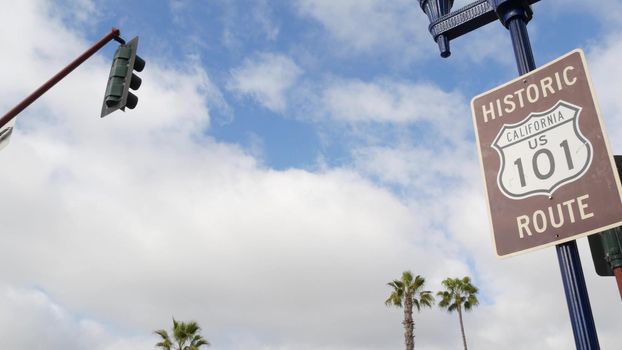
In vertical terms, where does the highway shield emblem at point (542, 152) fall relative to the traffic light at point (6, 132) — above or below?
below

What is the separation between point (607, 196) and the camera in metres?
3.75

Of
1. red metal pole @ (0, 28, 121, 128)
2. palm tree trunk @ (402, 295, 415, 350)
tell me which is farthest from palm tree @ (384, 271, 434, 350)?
red metal pole @ (0, 28, 121, 128)

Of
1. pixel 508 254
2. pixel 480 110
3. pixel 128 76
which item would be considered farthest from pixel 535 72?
pixel 128 76

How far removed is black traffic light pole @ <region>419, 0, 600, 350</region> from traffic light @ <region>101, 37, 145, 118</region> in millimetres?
4148

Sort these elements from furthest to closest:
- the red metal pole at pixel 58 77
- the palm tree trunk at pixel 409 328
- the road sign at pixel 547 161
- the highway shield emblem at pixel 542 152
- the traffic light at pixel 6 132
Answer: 1. the palm tree trunk at pixel 409 328
2. the red metal pole at pixel 58 77
3. the traffic light at pixel 6 132
4. the highway shield emblem at pixel 542 152
5. the road sign at pixel 547 161

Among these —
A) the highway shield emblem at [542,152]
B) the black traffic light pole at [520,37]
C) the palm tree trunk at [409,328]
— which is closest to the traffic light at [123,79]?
the black traffic light pole at [520,37]

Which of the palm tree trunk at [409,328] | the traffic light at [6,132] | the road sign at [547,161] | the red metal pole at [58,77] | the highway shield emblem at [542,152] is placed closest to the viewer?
the road sign at [547,161]

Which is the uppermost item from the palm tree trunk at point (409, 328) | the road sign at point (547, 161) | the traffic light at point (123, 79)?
the palm tree trunk at point (409, 328)

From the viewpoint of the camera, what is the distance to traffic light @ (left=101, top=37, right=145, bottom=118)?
7.32 meters

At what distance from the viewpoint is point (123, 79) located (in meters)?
7.55

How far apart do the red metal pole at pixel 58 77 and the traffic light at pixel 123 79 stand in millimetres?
714

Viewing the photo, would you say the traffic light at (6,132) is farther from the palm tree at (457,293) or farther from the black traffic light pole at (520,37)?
the palm tree at (457,293)

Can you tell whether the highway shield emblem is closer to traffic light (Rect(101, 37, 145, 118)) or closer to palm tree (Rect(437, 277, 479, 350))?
traffic light (Rect(101, 37, 145, 118))

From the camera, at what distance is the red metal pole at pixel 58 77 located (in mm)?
7818
